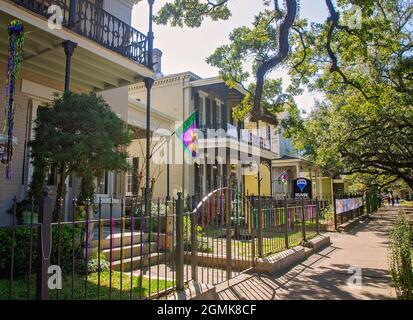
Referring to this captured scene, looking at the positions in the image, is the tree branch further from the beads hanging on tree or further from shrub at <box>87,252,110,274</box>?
the beads hanging on tree

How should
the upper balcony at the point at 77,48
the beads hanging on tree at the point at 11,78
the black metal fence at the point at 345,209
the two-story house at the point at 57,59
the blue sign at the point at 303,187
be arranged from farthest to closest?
the black metal fence at the point at 345,209, the blue sign at the point at 303,187, the two-story house at the point at 57,59, the upper balcony at the point at 77,48, the beads hanging on tree at the point at 11,78

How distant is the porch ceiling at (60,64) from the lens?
6986mm

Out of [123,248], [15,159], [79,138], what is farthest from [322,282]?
[15,159]

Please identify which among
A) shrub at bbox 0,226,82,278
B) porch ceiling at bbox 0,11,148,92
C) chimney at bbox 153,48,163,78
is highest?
chimney at bbox 153,48,163,78

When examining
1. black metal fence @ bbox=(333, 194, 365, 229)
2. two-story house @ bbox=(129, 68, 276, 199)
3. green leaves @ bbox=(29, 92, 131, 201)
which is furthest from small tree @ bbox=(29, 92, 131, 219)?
black metal fence @ bbox=(333, 194, 365, 229)

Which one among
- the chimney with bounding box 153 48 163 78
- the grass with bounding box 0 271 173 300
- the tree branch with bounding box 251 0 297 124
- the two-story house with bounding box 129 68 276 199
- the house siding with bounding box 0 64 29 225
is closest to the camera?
the grass with bounding box 0 271 173 300

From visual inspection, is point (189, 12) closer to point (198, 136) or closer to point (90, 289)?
point (198, 136)

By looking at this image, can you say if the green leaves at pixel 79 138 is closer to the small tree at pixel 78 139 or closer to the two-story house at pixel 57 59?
the small tree at pixel 78 139

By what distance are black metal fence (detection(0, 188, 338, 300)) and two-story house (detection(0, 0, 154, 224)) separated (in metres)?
1.63

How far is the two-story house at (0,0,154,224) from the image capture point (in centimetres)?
680

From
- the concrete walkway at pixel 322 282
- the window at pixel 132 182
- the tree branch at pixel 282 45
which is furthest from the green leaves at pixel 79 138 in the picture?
the window at pixel 132 182

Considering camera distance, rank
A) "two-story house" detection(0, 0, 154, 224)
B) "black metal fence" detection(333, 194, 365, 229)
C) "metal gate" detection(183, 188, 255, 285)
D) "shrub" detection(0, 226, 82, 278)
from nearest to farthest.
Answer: "shrub" detection(0, 226, 82, 278) → "metal gate" detection(183, 188, 255, 285) → "two-story house" detection(0, 0, 154, 224) → "black metal fence" detection(333, 194, 365, 229)
